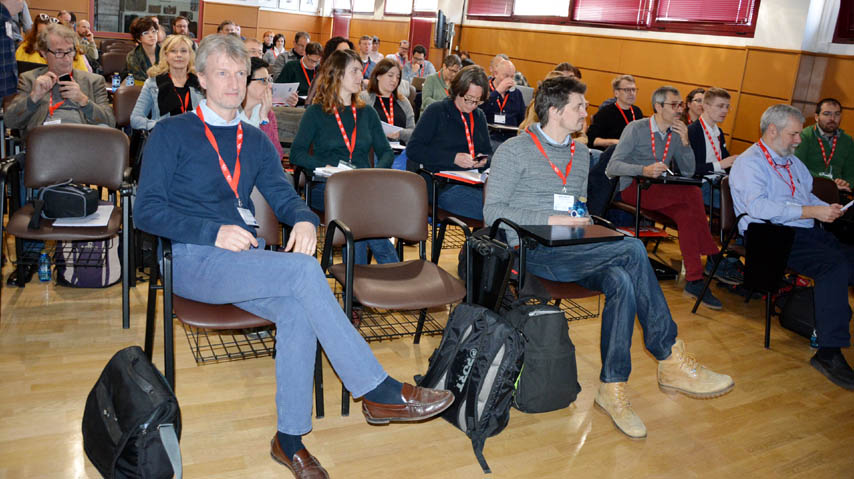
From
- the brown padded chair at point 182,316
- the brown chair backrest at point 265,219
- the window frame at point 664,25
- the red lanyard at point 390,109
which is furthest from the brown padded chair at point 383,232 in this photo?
the window frame at point 664,25

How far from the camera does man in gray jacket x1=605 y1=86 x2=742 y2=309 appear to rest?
4305 millimetres

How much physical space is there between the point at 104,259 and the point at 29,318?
512mm

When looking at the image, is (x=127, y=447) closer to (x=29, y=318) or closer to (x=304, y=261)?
(x=304, y=261)

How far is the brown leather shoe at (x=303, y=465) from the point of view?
6.91 ft

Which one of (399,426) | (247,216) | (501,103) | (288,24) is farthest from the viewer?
(288,24)

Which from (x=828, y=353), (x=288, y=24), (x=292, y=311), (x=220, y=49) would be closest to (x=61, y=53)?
(x=220, y=49)

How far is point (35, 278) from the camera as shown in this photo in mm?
3623

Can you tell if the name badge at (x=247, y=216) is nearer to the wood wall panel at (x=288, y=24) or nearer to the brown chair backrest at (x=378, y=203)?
the brown chair backrest at (x=378, y=203)

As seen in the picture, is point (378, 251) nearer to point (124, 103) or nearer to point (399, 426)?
point (399, 426)

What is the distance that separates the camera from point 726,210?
393 cm

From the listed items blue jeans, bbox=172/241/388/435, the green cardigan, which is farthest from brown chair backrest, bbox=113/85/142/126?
the green cardigan

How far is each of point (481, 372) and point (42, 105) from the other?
3112mm

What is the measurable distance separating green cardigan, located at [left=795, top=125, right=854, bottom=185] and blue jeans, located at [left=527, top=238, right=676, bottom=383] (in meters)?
3.66

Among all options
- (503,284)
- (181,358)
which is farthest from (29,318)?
(503,284)
